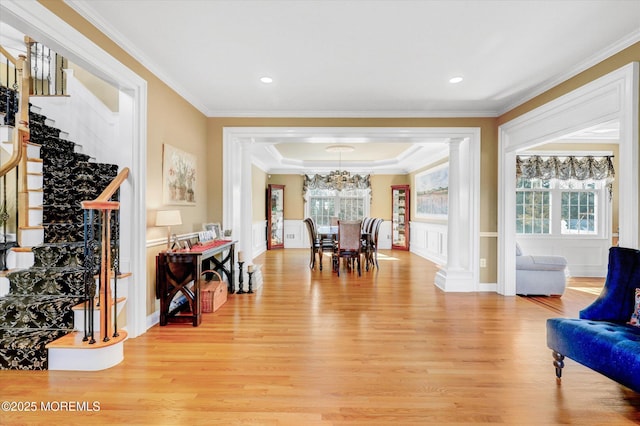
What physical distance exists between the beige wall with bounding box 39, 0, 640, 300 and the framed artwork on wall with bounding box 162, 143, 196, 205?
95mm

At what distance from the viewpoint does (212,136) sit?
15.8 ft

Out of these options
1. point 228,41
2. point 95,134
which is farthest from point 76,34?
point 95,134

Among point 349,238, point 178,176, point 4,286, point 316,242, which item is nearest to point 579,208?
point 349,238

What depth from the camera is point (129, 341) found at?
2.89 m

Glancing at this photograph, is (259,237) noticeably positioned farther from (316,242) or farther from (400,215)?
(400,215)

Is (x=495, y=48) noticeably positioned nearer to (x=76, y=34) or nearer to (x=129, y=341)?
(x=76, y=34)

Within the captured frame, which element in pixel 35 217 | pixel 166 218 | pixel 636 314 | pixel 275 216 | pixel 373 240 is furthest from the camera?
pixel 275 216


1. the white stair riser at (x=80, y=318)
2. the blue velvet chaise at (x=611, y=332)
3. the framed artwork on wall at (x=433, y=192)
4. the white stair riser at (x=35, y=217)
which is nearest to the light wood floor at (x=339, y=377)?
the blue velvet chaise at (x=611, y=332)

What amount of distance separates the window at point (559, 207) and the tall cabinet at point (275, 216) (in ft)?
21.2

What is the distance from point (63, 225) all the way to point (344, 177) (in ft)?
20.5

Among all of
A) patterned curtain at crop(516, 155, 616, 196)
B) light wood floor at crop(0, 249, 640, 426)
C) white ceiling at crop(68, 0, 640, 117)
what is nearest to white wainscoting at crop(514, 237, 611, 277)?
patterned curtain at crop(516, 155, 616, 196)

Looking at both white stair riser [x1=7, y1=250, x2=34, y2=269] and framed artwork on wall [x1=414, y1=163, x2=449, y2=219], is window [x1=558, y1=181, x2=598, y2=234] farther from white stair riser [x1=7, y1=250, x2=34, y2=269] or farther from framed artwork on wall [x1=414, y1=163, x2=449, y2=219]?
white stair riser [x1=7, y1=250, x2=34, y2=269]

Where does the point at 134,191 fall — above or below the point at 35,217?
above

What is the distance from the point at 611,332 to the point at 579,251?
4.92 meters
